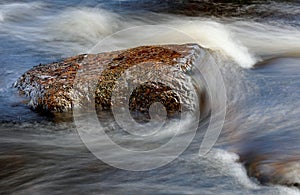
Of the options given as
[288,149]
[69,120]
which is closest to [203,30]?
[69,120]

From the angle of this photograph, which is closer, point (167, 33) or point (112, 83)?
point (112, 83)

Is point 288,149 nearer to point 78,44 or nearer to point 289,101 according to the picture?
point 289,101

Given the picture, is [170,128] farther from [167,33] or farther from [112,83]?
[167,33]

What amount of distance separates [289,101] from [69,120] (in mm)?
2611

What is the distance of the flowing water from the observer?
369 cm

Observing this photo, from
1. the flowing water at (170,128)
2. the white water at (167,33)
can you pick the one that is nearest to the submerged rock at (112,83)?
the flowing water at (170,128)

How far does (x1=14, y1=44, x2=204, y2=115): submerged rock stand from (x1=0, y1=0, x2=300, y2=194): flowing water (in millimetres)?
246

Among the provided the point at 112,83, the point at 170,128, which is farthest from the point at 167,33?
the point at 170,128

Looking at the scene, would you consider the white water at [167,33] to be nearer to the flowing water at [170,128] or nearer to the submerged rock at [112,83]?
the flowing water at [170,128]

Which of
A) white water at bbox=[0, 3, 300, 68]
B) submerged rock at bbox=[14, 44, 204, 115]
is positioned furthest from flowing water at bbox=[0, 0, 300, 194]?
submerged rock at bbox=[14, 44, 204, 115]

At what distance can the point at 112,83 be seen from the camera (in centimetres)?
529

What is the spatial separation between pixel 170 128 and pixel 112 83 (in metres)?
0.89

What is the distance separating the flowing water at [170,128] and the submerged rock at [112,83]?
0.25 m

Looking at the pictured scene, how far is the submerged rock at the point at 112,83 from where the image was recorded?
5.21 m
